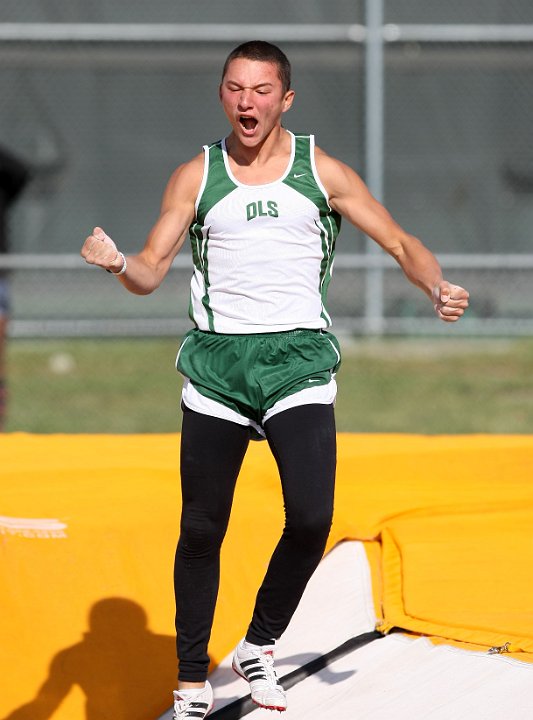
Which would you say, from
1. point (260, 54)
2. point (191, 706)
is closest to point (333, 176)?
point (260, 54)

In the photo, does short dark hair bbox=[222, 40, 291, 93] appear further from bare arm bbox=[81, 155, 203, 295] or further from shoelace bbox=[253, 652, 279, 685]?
shoelace bbox=[253, 652, 279, 685]

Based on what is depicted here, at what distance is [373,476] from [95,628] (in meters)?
1.55

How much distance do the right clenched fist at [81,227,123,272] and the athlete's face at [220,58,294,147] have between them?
1.54ft

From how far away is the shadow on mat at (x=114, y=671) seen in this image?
3175 millimetres

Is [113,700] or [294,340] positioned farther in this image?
[113,700]

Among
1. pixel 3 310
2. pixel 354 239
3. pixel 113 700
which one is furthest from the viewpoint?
pixel 354 239

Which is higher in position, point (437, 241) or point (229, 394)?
point (437, 241)

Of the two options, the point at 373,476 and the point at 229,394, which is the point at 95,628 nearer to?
the point at 229,394

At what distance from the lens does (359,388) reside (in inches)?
319

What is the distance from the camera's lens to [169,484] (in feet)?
14.1

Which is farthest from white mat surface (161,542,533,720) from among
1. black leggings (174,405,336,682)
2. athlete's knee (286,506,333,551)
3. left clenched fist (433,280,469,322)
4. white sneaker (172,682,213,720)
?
left clenched fist (433,280,469,322)

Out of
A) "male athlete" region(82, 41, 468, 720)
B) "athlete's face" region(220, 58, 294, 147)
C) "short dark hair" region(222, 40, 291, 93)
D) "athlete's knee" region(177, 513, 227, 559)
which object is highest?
"short dark hair" region(222, 40, 291, 93)

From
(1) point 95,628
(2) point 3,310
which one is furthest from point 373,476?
(2) point 3,310

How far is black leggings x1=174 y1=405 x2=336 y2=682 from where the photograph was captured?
2.82 meters
